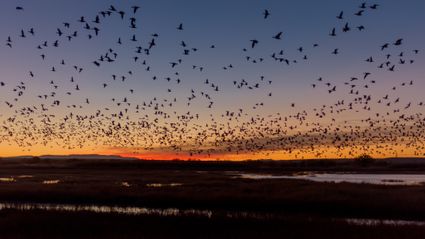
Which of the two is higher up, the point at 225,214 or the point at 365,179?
the point at 225,214

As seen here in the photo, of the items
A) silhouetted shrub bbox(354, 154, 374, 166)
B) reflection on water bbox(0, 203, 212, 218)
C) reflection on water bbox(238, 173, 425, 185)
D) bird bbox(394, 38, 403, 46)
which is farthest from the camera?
silhouetted shrub bbox(354, 154, 374, 166)

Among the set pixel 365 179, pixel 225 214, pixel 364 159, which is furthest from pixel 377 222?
pixel 364 159

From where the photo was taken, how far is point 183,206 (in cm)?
3972

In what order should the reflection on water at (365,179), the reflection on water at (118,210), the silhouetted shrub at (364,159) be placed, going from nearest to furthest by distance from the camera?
1. the reflection on water at (118,210)
2. the reflection on water at (365,179)
3. the silhouetted shrub at (364,159)

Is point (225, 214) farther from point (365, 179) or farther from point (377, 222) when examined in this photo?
point (365, 179)

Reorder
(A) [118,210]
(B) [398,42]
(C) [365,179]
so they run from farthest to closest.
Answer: (C) [365,179] < (A) [118,210] < (B) [398,42]

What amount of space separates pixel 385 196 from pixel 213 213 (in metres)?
14.6

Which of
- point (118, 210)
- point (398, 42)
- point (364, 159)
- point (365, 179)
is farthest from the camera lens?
point (364, 159)

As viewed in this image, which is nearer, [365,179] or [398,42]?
[398,42]

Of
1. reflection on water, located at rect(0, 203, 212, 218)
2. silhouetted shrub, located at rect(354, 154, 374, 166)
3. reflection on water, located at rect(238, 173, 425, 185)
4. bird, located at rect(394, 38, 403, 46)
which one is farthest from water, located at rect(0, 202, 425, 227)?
silhouetted shrub, located at rect(354, 154, 374, 166)

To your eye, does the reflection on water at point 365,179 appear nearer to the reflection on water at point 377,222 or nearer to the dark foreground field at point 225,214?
the dark foreground field at point 225,214

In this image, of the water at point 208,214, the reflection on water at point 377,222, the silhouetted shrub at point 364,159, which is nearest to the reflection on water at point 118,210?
the water at point 208,214

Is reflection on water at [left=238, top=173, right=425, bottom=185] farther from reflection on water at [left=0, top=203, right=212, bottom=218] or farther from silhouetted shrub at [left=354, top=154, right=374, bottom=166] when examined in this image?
silhouetted shrub at [left=354, top=154, right=374, bottom=166]

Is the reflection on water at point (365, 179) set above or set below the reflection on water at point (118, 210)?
below
